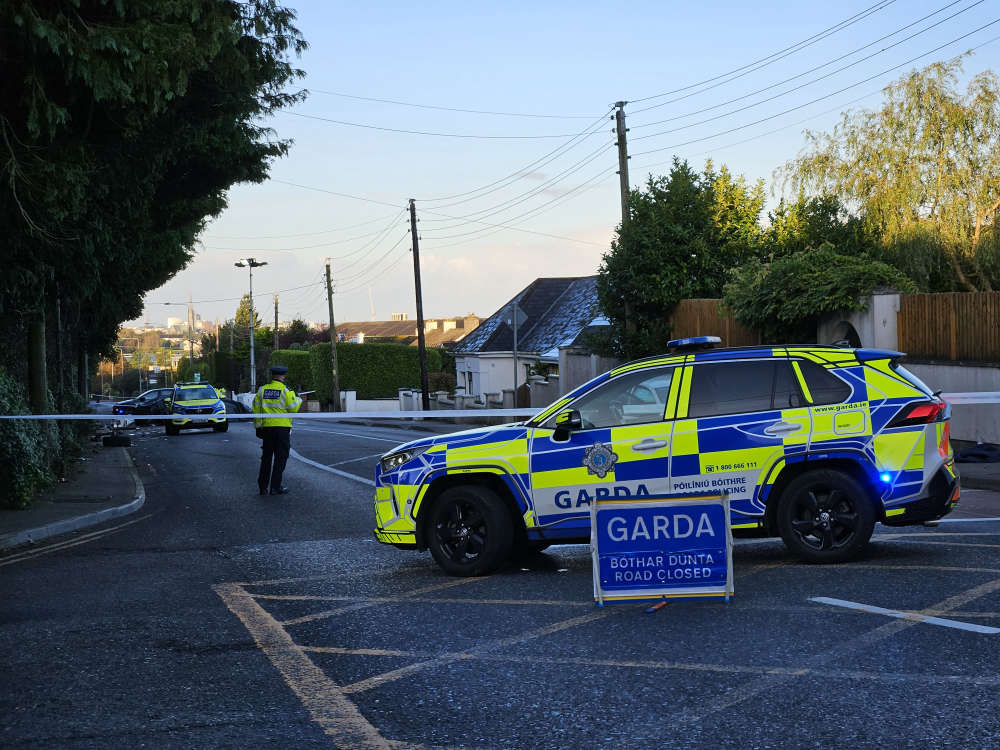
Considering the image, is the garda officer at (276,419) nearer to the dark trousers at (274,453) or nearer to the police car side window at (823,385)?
the dark trousers at (274,453)

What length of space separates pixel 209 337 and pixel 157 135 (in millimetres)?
103234

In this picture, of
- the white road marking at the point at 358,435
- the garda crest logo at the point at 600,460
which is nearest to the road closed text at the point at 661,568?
the garda crest logo at the point at 600,460

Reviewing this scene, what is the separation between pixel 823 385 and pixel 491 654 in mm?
3903

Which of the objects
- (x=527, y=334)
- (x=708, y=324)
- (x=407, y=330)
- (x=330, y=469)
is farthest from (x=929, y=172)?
(x=407, y=330)

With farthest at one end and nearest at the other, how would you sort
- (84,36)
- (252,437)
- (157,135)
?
(252,437) < (157,135) < (84,36)

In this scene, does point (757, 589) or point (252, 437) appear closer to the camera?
point (757, 589)

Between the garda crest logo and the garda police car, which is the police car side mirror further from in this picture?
the garda crest logo

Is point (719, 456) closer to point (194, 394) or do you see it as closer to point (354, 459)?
point (354, 459)

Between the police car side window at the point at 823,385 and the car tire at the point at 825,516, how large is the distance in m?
0.58

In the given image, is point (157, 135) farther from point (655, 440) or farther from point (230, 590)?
point (655, 440)

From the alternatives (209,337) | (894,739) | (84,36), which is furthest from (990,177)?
(209,337)

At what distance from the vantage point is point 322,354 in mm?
66812

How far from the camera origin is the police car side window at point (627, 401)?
29.3ft

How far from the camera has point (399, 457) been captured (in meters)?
9.45
